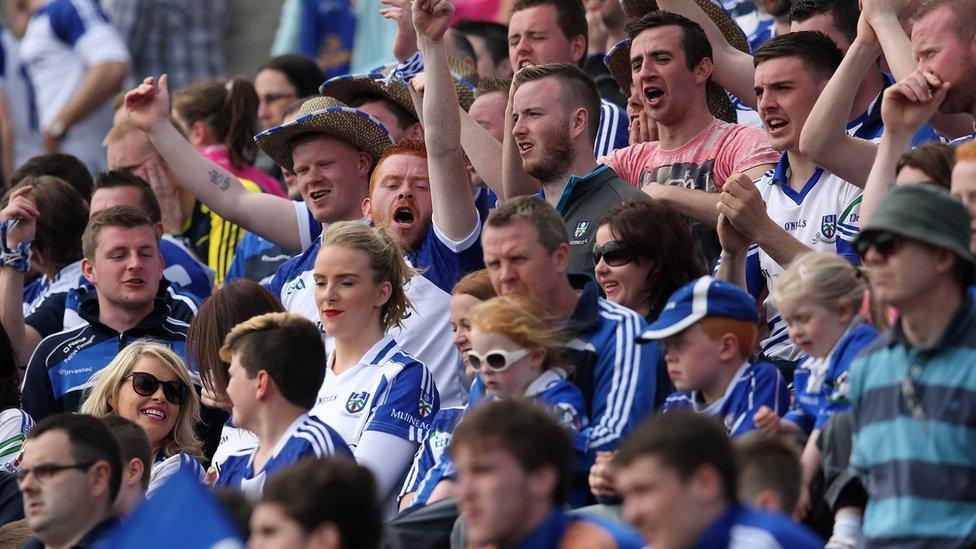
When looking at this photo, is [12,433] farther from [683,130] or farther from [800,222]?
[800,222]

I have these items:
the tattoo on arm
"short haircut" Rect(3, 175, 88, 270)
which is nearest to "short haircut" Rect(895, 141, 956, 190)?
the tattoo on arm

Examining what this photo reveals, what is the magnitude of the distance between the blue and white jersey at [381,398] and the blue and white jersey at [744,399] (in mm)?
1304

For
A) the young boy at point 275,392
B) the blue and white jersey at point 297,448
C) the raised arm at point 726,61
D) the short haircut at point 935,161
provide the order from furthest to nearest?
the raised arm at point 726,61 → the young boy at point 275,392 → the blue and white jersey at point 297,448 → the short haircut at point 935,161

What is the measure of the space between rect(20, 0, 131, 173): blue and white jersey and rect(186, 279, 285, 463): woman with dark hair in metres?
5.92

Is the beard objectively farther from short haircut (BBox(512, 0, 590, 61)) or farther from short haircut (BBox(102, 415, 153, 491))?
short haircut (BBox(102, 415, 153, 491))

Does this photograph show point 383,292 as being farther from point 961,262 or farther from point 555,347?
point 961,262

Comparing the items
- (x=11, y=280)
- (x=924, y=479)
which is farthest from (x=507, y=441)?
(x=11, y=280)

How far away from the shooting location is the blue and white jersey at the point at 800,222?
6883 millimetres

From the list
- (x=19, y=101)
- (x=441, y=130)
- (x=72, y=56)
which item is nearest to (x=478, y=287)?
(x=441, y=130)

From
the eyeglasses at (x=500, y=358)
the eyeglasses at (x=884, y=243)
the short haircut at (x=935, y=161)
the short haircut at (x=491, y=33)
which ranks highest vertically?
the short haircut at (x=491, y=33)

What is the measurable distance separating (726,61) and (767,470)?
3.72 metres

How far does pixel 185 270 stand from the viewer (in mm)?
9336

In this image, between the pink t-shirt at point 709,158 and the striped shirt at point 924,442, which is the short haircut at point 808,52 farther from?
the striped shirt at point 924,442

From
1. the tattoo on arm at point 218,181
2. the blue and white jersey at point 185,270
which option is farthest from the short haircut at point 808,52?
the blue and white jersey at point 185,270
